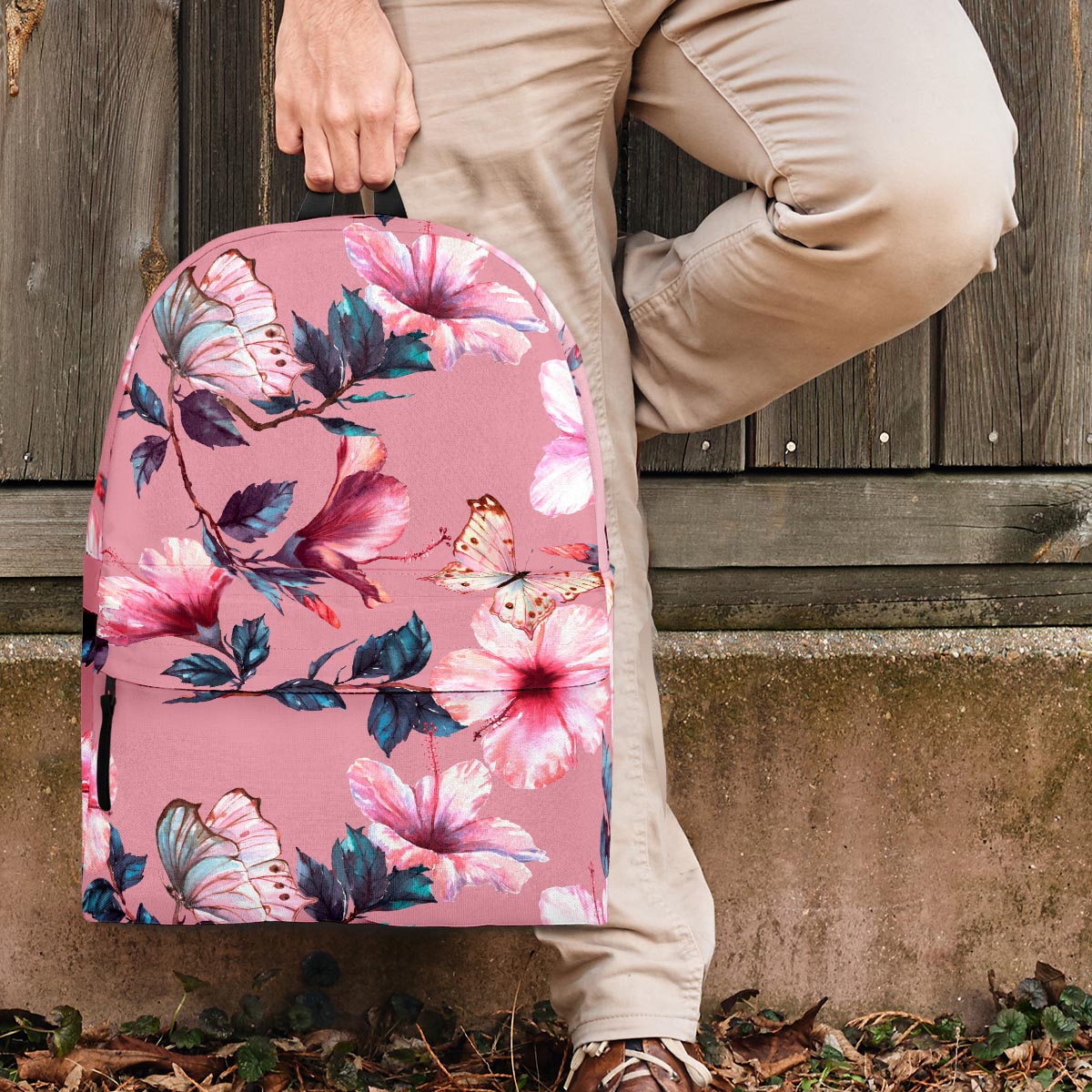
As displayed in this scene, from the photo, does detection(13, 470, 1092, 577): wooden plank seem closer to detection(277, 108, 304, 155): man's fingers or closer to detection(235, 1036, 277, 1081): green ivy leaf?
detection(277, 108, 304, 155): man's fingers

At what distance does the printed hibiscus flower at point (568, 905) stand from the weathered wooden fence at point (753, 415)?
559 millimetres

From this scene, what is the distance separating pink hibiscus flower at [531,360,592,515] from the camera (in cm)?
88

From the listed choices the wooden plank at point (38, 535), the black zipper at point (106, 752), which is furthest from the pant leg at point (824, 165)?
the wooden plank at point (38, 535)

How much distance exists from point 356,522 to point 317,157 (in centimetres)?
35

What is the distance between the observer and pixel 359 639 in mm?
874

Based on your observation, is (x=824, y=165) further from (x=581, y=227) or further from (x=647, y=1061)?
(x=647, y=1061)

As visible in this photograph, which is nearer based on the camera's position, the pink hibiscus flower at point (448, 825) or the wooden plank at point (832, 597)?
the pink hibiscus flower at point (448, 825)

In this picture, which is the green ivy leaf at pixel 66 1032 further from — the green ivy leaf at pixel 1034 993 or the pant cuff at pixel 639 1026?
the green ivy leaf at pixel 1034 993

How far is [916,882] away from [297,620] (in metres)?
0.93

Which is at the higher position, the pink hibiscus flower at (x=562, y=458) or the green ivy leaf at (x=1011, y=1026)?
the pink hibiscus flower at (x=562, y=458)

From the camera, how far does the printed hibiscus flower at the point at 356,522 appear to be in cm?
88

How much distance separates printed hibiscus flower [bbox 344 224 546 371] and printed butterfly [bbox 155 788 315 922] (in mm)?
418

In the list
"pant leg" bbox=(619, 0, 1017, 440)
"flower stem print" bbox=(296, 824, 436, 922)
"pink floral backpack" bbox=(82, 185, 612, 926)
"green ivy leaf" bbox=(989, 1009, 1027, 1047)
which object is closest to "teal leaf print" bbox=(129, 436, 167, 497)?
"pink floral backpack" bbox=(82, 185, 612, 926)

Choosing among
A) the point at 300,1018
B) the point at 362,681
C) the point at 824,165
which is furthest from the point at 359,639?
the point at 300,1018
